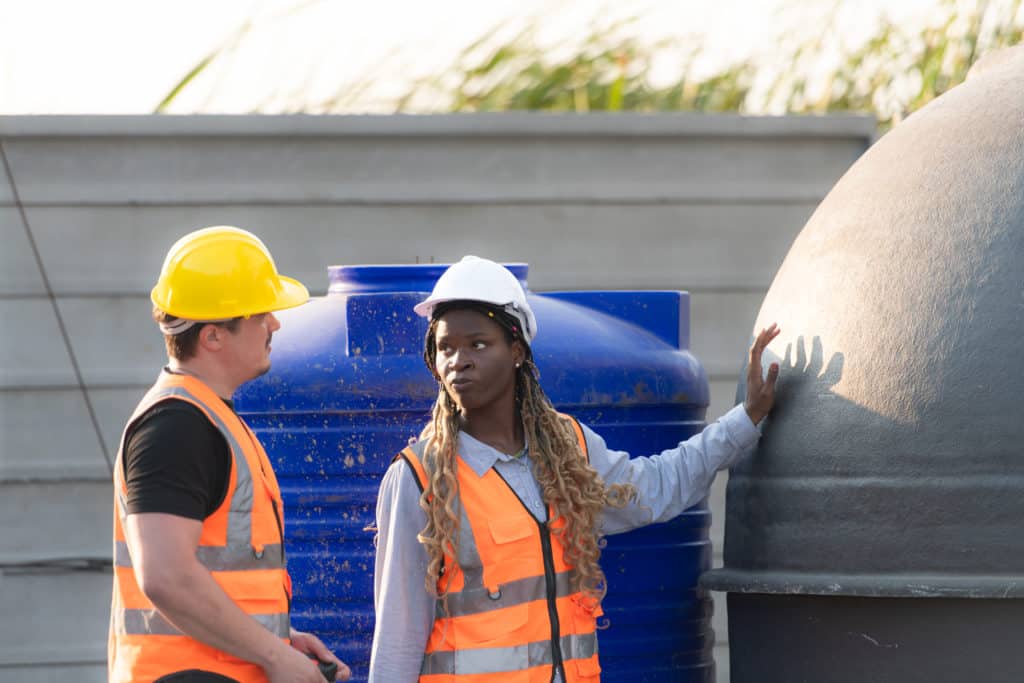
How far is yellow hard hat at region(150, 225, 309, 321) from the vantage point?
9.80ft

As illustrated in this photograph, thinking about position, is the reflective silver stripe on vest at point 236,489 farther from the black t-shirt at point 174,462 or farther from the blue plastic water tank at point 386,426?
the blue plastic water tank at point 386,426

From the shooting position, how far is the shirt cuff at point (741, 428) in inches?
139

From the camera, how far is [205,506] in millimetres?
2785

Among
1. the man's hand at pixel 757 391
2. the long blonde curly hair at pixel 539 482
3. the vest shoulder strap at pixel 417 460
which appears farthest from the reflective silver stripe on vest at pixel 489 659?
the man's hand at pixel 757 391

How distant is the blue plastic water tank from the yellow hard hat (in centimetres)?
59

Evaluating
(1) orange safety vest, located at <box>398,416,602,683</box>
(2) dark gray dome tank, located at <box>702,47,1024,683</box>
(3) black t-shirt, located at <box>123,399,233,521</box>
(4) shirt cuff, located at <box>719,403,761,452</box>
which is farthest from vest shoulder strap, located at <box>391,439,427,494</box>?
(2) dark gray dome tank, located at <box>702,47,1024,683</box>

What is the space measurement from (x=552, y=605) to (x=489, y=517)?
23cm

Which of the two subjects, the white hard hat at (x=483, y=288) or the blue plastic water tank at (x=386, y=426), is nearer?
the white hard hat at (x=483, y=288)

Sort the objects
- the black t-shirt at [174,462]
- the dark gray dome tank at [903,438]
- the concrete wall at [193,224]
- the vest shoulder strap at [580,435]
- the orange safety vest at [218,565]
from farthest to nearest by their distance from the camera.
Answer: the concrete wall at [193,224] → the vest shoulder strap at [580,435] → the dark gray dome tank at [903,438] → the orange safety vest at [218,565] → the black t-shirt at [174,462]

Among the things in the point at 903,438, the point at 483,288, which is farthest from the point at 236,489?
the point at 903,438

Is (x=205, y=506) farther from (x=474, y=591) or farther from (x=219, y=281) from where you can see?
(x=474, y=591)

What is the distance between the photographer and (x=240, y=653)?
280 centimetres

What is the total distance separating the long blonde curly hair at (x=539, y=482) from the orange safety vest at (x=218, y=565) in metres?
0.32

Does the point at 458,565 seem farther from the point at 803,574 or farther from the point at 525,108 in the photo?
the point at 525,108
